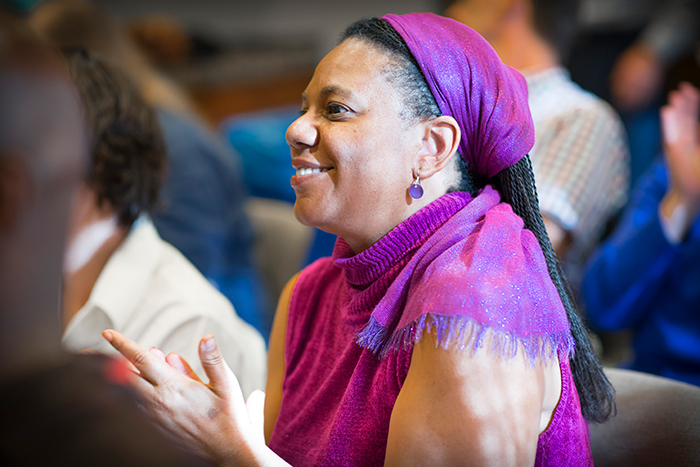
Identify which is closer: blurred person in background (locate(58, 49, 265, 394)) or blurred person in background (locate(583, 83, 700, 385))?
blurred person in background (locate(58, 49, 265, 394))

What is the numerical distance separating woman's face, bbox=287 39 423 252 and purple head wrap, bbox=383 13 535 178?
0.20 ft

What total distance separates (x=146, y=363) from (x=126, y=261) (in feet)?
1.91

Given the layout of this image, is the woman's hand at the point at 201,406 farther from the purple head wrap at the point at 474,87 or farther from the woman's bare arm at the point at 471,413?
the purple head wrap at the point at 474,87

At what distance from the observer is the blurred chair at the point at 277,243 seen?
6.52ft

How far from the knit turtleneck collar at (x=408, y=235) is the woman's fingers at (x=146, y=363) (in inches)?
13.2

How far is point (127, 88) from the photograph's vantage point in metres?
1.43

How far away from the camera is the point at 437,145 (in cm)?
92

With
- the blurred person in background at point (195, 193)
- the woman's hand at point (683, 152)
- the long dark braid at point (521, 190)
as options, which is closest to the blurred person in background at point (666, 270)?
the woman's hand at point (683, 152)

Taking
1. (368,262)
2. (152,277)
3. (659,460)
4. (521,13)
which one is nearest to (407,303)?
(368,262)

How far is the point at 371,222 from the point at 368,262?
0.21 ft

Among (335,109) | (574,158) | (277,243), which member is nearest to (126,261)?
(335,109)

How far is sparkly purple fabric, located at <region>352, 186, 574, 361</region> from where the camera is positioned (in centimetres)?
74

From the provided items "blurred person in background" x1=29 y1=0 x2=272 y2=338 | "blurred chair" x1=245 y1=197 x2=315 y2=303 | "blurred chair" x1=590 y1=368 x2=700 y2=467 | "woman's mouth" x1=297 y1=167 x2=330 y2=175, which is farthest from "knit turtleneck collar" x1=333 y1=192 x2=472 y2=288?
"blurred person in background" x1=29 y1=0 x2=272 y2=338

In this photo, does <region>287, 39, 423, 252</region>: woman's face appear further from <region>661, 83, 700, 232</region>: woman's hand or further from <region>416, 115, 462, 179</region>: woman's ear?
<region>661, 83, 700, 232</region>: woman's hand
